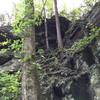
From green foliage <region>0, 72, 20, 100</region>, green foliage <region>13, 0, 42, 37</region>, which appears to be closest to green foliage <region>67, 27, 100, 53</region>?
green foliage <region>0, 72, 20, 100</region>

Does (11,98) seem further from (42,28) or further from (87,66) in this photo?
(42,28)

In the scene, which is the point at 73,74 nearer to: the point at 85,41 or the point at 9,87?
the point at 85,41

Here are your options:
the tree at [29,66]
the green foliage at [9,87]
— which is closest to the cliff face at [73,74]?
the green foliage at [9,87]

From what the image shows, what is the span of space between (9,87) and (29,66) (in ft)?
10.9

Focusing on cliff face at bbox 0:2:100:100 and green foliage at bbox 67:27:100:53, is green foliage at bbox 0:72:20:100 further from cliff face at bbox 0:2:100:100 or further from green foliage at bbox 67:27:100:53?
green foliage at bbox 67:27:100:53

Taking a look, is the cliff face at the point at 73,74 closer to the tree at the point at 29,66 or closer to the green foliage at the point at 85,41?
the green foliage at the point at 85,41

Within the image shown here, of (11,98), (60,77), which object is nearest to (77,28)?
(60,77)

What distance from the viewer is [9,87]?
9.92 meters

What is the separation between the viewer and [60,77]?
14.3m

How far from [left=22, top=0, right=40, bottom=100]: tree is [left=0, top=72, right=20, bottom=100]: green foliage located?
2.73m

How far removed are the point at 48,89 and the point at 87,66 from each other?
100 inches

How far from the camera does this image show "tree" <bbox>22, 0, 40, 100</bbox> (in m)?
6.71

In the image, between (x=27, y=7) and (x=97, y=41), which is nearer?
(x=27, y=7)

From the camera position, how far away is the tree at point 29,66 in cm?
671
